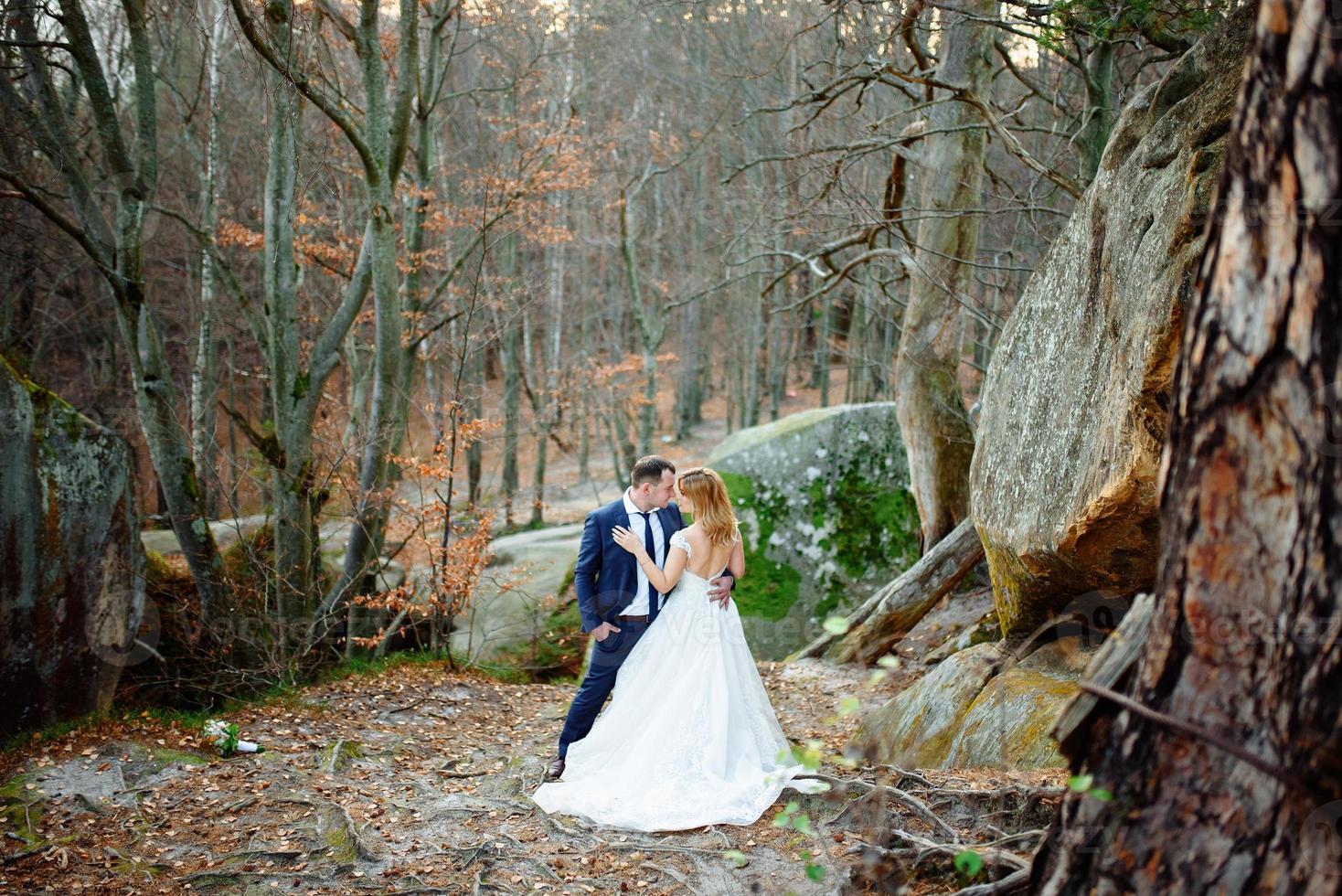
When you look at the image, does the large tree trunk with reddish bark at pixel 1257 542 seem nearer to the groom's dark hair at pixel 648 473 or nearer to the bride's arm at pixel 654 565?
the bride's arm at pixel 654 565

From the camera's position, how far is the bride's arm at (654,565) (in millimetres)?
5352

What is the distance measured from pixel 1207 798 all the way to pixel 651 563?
12.0 feet

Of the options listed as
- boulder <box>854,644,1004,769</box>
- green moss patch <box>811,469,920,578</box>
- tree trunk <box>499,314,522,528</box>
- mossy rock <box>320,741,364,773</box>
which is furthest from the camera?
tree trunk <box>499,314,522,528</box>

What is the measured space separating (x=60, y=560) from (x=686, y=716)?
447 centimetres

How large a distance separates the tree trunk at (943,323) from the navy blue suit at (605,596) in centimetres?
466

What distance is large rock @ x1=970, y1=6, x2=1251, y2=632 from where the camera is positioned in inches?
173

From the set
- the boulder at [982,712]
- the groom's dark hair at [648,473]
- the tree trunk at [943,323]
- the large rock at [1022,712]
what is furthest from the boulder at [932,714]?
the tree trunk at [943,323]

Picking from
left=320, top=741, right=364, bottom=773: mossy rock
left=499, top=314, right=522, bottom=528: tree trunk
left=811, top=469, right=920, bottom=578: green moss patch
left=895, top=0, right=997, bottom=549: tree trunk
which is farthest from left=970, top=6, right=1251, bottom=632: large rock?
left=499, top=314, right=522, bottom=528: tree trunk

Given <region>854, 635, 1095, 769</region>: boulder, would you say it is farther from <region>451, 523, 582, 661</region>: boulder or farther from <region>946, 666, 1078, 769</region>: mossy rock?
<region>451, 523, 582, 661</region>: boulder

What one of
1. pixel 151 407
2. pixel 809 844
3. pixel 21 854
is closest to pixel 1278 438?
pixel 809 844

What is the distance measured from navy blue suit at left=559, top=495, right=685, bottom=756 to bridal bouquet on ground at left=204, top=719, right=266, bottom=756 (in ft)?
6.83

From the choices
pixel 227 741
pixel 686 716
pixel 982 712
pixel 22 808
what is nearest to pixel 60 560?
pixel 227 741

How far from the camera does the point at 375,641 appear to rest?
941 cm

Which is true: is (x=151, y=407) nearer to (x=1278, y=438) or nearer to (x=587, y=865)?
(x=587, y=865)
